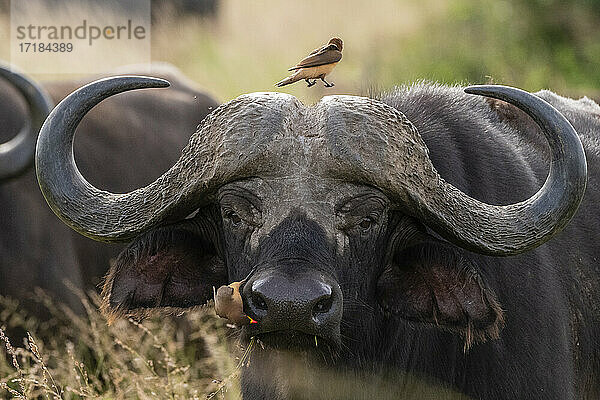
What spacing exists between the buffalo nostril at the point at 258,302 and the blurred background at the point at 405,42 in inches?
371

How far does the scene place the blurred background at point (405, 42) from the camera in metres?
13.5

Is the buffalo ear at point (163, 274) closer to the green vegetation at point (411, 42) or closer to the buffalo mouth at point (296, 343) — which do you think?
the buffalo mouth at point (296, 343)

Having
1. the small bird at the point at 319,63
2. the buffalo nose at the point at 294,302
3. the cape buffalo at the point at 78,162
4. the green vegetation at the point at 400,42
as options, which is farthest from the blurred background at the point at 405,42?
the buffalo nose at the point at 294,302

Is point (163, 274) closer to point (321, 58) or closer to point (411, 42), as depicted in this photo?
point (321, 58)

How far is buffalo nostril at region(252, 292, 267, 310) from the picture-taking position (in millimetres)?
3146

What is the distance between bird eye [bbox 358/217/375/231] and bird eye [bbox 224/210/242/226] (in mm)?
439

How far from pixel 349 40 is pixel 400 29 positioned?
1.39m

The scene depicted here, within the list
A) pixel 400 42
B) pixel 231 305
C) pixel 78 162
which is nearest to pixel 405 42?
pixel 400 42

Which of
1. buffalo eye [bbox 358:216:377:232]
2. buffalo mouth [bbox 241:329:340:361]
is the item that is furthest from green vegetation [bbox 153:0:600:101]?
buffalo mouth [bbox 241:329:340:361]

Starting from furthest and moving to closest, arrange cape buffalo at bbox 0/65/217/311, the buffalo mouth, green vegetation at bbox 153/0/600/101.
Answer: green vegetation at bbox 153/0/600/101 < cape buffalo at bbox 0/65/217/311 < the buffalo mouth

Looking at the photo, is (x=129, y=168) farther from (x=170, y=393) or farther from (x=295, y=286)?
(x=295, y=286)

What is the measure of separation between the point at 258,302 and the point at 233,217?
0.53 meters

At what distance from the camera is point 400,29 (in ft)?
51.4

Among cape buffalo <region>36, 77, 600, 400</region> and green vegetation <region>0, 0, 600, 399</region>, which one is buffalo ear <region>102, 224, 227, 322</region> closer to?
cape buffalo <region>36, 77, 600, 400</region>
